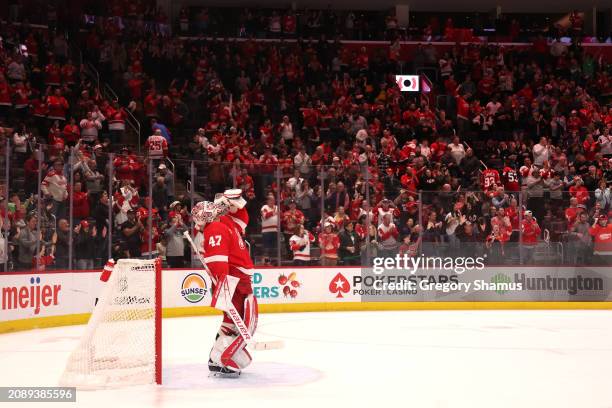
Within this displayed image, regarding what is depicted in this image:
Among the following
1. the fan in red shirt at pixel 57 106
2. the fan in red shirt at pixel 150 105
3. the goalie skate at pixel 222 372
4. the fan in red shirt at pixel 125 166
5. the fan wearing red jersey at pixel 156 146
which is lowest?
the goalie skate at pixel 222 372

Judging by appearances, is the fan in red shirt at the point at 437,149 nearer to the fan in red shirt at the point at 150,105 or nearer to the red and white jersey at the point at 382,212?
the red and white jersey at the point at 382,212

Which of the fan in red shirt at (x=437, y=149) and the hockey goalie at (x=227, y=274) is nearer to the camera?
the hockey goalie at (x=227, y=274)

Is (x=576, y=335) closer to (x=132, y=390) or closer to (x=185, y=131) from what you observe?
(x=132, y=390)

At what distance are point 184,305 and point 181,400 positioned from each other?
7.88 m

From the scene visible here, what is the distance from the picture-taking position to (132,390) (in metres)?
6.92

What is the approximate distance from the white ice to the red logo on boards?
70.1 inches

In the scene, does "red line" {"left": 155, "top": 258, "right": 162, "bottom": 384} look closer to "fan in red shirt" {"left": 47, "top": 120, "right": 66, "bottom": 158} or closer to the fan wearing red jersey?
"fan in red shirt" {"left": 47, "top": 120, "right": 66, "bottom": 158}

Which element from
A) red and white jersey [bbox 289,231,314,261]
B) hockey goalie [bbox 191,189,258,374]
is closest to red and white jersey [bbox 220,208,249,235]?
hockey goalie [bbox 191,189,258,374]

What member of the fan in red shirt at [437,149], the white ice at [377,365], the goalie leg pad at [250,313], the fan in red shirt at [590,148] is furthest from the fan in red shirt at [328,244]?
the fan in red shirt at [590,148]

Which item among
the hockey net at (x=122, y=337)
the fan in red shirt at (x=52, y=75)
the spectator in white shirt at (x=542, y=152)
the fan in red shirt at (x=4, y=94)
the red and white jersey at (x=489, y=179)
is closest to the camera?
the hockey net at (x=122, y=337)

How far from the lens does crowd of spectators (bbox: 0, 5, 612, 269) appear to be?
13016 millimetres

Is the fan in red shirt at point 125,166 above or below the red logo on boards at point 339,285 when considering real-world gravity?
above

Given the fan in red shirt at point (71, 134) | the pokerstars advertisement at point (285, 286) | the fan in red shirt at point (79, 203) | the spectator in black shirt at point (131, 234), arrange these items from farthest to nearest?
the fan in red shirt at point (71, 134) → the pokerstars advertisement at point (285, 286) → the spectator in black shirt at point (131, 234) → the fan in red shirt at point (79, 203)

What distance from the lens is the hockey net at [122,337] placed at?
707 centimetres
